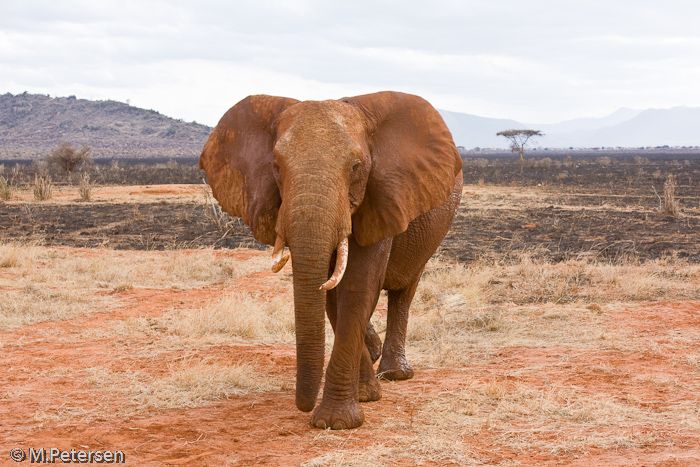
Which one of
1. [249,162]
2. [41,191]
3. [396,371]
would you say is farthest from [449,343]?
[41,191]

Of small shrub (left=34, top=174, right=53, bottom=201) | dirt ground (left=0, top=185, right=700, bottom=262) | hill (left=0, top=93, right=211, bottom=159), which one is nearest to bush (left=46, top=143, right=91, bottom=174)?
dirt ground (left=0, top=185, right=700, bottom=262)

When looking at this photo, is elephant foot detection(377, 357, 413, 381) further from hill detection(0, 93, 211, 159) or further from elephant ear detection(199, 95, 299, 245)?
hill detection(0, 93, 211, 159)

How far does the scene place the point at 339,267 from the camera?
461cm

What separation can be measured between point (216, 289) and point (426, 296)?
11.3 feet

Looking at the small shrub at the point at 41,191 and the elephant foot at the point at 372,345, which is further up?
the small shrub at the point at 41,191

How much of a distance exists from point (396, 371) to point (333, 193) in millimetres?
2886

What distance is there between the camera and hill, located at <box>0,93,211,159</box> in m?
109

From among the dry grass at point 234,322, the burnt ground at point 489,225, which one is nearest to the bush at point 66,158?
the burnt ground at point 489,225

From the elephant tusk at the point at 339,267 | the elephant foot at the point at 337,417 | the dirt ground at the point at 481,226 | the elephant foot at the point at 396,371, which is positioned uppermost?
the elephant tusk at the point at 339,267

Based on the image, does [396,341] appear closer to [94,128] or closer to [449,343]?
[449,343]

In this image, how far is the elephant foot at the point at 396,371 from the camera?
6.98 metres

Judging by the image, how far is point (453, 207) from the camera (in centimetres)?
746

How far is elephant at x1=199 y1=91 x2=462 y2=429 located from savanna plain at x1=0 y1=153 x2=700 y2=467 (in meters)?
0.67

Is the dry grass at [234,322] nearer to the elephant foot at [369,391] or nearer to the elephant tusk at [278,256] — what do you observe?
the elephant foot at [369,391]
